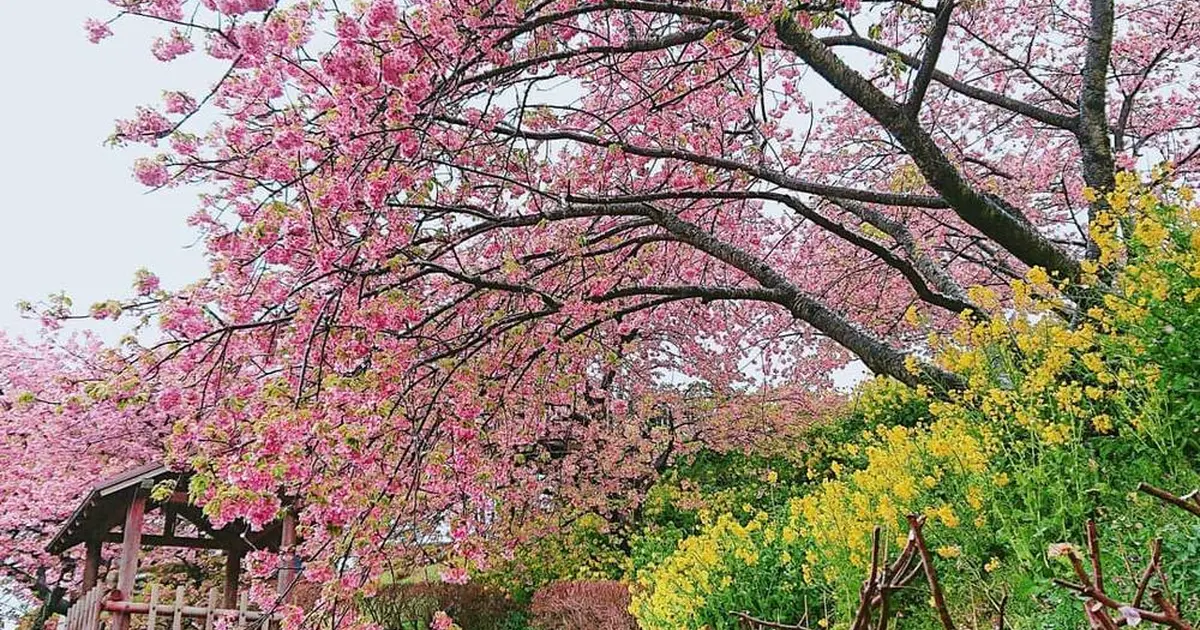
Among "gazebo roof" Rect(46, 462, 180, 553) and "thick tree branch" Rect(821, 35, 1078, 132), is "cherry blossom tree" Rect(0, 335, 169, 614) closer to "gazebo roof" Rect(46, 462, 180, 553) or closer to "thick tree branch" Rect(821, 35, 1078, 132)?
"gazebo roof" Rect(46, 462, 180, 553)

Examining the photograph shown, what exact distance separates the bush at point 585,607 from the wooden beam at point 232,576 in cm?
Answer: 479

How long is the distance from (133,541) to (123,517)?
1841 millimetres

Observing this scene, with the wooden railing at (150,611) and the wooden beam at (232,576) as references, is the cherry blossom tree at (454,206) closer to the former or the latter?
the wooden railing at (150,611)

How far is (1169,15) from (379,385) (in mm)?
8555

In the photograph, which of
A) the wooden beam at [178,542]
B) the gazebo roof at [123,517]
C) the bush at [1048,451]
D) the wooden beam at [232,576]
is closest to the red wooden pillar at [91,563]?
the gazebo roof at [123,517]

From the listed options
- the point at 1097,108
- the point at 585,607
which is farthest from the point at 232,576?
the point at 1097,108

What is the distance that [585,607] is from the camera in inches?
314

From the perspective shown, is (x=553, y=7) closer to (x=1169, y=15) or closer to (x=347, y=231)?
(x=347, y=231)

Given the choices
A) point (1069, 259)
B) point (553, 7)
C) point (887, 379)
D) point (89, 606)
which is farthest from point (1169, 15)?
point (89, 606)

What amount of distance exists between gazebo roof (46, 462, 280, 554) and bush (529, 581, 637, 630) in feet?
9.62

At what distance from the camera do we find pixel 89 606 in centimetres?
934

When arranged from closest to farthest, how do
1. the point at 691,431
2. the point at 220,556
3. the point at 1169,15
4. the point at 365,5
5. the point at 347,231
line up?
the point at 365,5 < the point at 347,231 < the point at 1169,15 < the point at 691,431 < the point at 220,556

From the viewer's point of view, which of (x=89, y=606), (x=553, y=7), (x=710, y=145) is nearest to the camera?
(x=553, y=7)

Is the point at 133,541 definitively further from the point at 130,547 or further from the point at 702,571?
the point at 702,571
